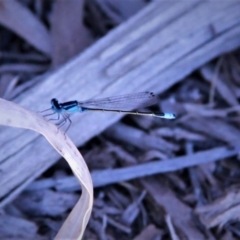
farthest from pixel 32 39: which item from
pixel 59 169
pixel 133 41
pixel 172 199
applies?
pixel 172 199

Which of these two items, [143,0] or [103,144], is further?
[143,0]

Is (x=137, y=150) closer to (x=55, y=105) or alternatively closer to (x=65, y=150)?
(x=55, y=105)

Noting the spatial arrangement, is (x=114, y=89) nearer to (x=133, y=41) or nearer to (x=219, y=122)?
(x=133, y=41)

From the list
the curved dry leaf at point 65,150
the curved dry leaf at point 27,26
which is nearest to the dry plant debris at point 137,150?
the curved dry leaf at point 27,26

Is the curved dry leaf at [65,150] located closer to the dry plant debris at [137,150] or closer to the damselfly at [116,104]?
the dry plant debris at [137,150]

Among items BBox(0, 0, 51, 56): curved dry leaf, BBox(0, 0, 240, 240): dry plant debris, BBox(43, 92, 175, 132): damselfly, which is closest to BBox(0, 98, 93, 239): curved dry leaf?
BBox(0, 0, 240, 240): dry plant debris

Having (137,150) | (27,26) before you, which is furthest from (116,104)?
(27,26)

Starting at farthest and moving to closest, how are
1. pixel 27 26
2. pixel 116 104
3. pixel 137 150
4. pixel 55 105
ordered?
pixel 27 26 → pixel 137 150 → pixel 116 104 → pixel 55 105
